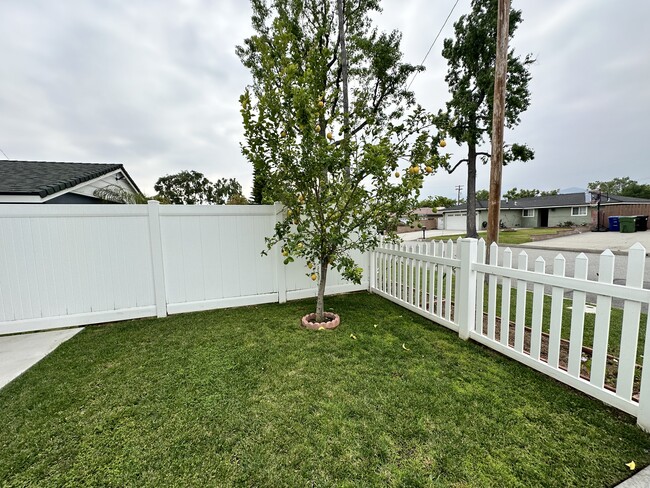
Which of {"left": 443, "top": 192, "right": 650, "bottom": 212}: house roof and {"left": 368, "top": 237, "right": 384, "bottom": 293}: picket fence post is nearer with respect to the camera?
{"left": 368, "top": 237, "right": 384, "bottom": 293}: picket fence post

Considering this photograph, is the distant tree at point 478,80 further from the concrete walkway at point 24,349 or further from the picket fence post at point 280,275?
the concrete walkway at point 24,349

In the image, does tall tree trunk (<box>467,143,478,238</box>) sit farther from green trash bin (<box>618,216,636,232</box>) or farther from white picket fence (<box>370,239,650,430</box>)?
green trash bin (<box>618,216,636,232</box>)

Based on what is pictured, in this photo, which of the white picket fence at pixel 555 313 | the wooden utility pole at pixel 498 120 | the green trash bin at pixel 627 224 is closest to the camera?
the white picket fence at pixel 555 313

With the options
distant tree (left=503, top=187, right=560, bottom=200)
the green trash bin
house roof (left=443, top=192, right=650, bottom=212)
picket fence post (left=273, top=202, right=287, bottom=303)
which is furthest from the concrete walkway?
distant tree (left=503, top=187, right=560, bottom=200)

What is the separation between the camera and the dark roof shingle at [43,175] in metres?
4.94

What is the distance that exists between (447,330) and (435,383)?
4.13 feet

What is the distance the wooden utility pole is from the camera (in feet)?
12.8

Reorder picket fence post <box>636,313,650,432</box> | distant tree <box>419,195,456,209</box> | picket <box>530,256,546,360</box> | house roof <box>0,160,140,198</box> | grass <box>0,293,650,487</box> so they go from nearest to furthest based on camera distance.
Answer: grass <box>0,293,650,487</box>, picket fence post <box>636,313,650,432</box>, picket <box>530,256,546,360</box>, distant tree <box>419,195,456,209</box>, house roof <box>0,160,140,198</box>

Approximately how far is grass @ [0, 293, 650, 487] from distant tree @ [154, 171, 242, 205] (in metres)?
33.4

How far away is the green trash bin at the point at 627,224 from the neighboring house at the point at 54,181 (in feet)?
91.6

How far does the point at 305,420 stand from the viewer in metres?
1.87

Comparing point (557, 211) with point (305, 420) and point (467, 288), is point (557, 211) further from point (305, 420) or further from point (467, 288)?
point (305, 420)

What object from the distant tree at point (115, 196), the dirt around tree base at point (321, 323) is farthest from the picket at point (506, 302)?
the distant tree at point (115, 196)

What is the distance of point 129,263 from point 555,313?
5.06 m
